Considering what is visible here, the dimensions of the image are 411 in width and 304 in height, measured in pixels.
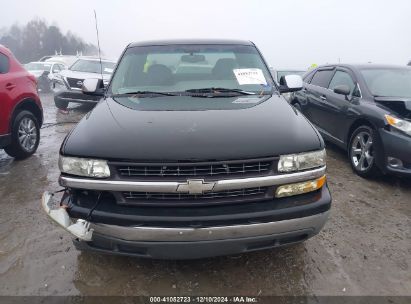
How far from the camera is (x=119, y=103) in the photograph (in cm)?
313

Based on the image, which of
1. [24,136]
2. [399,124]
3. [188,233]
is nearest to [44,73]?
[24,136]

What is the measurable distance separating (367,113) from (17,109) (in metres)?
5.04

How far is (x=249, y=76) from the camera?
357 cm

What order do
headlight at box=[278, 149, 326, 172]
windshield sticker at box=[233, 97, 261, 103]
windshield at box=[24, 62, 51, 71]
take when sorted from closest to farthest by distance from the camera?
headlight at box=[278, 149, 326, 172] → windshield sticker at box=[233, 97, 261, 103] → windshield at box=[24, 62, 51, 71]

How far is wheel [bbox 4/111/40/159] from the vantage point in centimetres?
531

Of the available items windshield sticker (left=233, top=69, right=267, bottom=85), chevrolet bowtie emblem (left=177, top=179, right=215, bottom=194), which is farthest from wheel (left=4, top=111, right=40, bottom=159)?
chevrolet bowtie emblem (left=177, top=179, right=215, bottom=194)

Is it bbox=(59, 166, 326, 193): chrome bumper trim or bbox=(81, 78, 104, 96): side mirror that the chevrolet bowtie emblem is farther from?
bbox=(81, 78, 104, 96): side mirror

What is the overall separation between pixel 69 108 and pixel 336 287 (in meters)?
10.2

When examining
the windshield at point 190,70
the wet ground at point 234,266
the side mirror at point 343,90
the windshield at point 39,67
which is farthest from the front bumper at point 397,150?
the windshield at point 39,67

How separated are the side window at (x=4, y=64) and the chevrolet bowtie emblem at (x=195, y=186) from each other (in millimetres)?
4204

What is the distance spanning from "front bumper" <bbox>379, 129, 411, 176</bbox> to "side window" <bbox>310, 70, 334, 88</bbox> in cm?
213

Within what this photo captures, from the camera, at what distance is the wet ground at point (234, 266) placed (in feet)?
8.48

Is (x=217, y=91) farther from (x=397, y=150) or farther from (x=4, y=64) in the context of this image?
(x=4, y=64)

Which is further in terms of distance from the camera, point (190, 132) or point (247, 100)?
point (247, 100)
